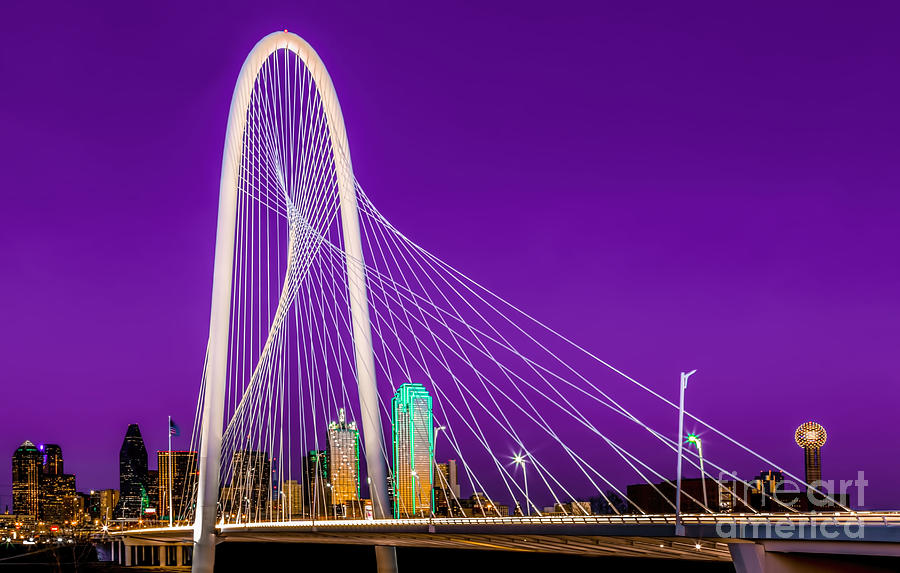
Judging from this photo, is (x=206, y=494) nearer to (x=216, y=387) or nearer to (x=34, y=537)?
(x=216, y=387)

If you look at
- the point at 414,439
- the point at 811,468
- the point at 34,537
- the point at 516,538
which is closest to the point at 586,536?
the point at 516,538

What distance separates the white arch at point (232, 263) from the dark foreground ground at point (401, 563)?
42482 millimetres

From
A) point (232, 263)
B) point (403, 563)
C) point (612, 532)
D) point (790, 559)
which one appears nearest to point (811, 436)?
point (232, 263)

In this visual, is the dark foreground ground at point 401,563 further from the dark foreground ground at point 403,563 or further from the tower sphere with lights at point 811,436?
the tower sphere with lights at point 811,436

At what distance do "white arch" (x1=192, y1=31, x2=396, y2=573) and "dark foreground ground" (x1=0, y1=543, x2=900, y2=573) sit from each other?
139 feet

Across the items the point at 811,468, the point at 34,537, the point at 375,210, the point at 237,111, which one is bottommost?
the point at 34,537

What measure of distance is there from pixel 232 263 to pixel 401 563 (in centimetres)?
6022

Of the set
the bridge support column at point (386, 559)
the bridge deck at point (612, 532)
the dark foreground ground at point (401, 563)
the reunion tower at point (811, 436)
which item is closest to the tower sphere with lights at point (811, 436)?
the reunion tower at point (811, 436)

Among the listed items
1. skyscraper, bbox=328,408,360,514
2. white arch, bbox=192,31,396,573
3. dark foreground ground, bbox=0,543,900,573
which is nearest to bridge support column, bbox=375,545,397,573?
white arch, bbox=192,31,396,573

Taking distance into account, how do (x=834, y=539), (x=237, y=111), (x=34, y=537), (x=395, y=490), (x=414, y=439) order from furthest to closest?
1. (x=34, y=537)
2. (x=414, y=439)
3. (x=395, y=490)
4. (x=237, y=111)
5. (x=834, y=539)

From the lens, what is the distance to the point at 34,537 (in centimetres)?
17562

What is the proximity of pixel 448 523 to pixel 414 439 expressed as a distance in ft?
73.7

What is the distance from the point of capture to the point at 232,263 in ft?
146

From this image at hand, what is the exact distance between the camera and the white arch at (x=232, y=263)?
43.1 metres
